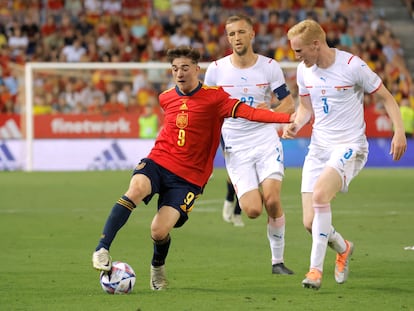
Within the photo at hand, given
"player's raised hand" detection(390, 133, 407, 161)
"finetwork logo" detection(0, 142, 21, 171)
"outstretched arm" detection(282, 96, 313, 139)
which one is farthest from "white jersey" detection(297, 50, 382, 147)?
"finetwork logo" detection(0, 142, 21, 171)

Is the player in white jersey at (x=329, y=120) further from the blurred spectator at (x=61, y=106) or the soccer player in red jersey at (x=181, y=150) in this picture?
the blurred spectator at (x=61, y=106)

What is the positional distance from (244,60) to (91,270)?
9.07 ft

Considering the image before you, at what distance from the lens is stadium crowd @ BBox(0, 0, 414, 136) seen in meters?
27.5

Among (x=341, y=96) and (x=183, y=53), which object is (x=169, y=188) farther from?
(x=341, y=96)

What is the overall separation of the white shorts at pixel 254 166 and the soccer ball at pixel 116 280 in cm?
225

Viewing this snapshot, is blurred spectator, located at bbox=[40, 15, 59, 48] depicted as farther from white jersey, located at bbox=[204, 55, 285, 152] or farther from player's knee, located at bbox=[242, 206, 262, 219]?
player's knee, located at bbox=[242, 206, 262, 219]

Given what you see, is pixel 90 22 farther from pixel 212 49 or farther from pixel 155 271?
pixel 155 271

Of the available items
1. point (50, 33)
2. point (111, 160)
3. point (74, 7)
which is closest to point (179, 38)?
point (74, 7)

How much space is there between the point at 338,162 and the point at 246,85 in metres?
2.41

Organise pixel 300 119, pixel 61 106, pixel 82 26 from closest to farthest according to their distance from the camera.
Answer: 1. pixel 300 119
2. pixel 61 106
3. pixel 82 26

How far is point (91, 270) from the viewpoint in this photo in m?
10.0

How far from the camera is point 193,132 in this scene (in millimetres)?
8930

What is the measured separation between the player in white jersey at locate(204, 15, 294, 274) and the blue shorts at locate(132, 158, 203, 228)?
1.47 meters

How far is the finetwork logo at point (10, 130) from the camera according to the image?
2642 centimetres
